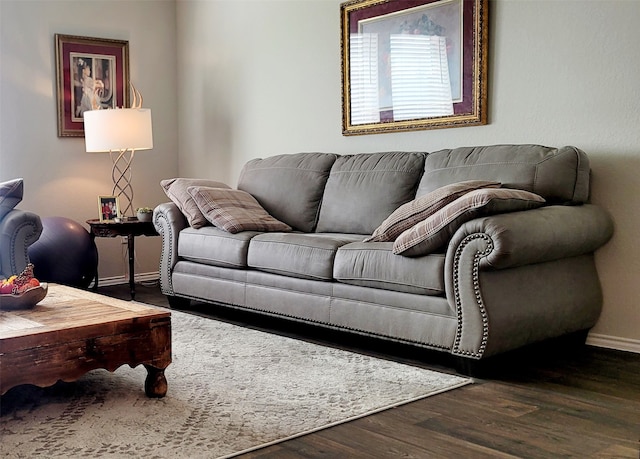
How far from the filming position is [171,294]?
4734 millimetres

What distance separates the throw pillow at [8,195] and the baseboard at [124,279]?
1597mm

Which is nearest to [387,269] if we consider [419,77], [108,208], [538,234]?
[538,234]

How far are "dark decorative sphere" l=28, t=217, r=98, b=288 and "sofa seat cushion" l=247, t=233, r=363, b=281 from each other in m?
1.46

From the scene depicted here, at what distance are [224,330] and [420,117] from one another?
1.65 metres

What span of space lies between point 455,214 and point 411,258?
0.31 metres

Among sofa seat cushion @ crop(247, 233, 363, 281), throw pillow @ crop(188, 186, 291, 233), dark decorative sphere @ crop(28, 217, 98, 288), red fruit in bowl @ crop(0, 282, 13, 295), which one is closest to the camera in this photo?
red fruit in bowl @ crop(0, 282, 13, 295)

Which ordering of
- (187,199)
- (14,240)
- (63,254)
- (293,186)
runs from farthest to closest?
(63,254) → (293,186) → (187,199) → (14,240)

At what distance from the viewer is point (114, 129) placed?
518 cm

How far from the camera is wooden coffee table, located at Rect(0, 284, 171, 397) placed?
2473 millimetres

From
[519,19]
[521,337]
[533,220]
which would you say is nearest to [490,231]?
[533,220]

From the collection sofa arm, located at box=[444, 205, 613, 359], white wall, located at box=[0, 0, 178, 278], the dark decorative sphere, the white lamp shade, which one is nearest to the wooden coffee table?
sofa arm, located at box=[444, 205, 613, 359]

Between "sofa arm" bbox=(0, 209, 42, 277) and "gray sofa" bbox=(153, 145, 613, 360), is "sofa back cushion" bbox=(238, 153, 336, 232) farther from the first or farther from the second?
"sofa arm" bbox=(0, 209, 42, 277)

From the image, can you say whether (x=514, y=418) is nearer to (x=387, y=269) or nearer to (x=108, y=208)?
(x=387, y=269)

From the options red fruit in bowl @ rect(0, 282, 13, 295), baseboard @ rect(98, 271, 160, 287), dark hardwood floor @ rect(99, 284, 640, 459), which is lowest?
baseboard @ rect(98, 271, 160, 287)
